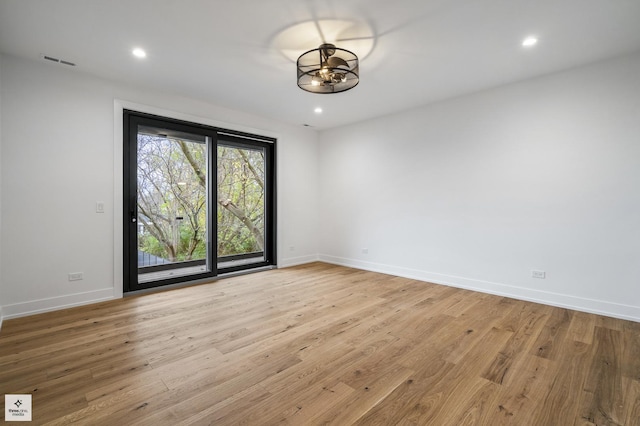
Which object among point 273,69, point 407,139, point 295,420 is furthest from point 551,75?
point 295,420

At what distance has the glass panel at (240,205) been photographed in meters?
4.94

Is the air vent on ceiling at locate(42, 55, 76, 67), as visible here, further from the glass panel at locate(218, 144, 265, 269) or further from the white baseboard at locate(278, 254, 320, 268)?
the white baseboard at locate(278, 254, 320, 268)

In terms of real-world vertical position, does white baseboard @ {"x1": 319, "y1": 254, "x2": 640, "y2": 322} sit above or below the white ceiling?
below

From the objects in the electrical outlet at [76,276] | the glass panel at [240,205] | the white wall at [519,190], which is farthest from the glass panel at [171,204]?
the white wall at [519,190]

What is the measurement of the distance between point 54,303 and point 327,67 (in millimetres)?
3890

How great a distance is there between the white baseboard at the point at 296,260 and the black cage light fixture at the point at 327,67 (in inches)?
134

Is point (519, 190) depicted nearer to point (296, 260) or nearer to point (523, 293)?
point (523, 293)

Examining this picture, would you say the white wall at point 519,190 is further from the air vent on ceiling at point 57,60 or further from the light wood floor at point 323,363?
the air vent on ceiling at point 57,60

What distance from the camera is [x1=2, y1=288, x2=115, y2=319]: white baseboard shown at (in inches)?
117

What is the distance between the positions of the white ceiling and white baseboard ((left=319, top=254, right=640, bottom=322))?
2636 millimetres

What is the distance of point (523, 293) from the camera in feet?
11.9

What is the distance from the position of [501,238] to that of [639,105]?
189 centimetres

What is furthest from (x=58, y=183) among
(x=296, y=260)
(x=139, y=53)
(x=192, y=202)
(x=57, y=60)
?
(x=296, y=260)

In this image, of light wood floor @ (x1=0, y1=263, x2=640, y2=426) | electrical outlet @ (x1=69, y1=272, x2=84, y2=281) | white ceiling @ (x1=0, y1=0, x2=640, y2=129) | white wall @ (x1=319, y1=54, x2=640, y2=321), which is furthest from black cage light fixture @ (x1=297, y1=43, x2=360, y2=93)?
electrical outlet @ (x1=69, y1=272, x2=84, y2=281)
